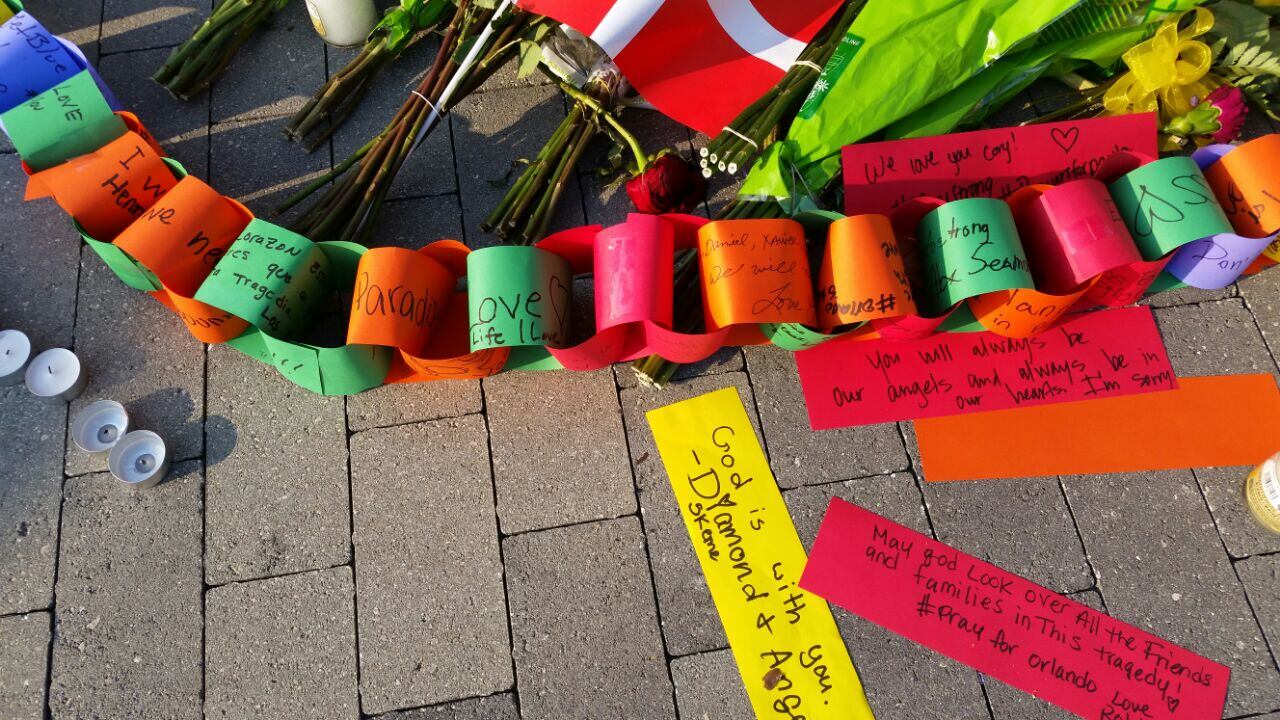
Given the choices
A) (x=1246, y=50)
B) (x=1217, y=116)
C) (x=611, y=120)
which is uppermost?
(x=1246, y=50)

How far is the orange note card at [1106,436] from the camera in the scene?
1.99 metres

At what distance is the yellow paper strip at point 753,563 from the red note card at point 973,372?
0.74 feet

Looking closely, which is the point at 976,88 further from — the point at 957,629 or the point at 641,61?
the point at 957,629

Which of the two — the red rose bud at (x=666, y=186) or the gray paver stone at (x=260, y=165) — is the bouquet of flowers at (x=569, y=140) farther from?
the gray paver stone at (x=260, y=165)

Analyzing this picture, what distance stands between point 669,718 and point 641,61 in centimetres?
159

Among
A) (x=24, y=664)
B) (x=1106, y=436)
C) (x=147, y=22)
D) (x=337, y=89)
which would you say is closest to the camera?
(x=24, y=664)

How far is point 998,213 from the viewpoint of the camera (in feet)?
6.22

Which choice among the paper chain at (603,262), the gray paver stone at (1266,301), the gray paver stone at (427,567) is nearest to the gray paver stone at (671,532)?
the paper chain at (603,262)

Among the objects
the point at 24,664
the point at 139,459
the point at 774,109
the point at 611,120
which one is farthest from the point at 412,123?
the point at 24,664

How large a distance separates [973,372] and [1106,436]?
1.17ft

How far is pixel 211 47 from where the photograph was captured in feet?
7.60

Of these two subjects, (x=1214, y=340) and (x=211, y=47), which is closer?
(x=1214, y=340)

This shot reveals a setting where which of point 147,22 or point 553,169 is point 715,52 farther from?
point 147,22

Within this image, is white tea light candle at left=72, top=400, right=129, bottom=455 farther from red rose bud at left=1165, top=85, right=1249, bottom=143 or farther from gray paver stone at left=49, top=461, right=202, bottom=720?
red rose bud at left=1165, top=85, right=1249, bottom=143
